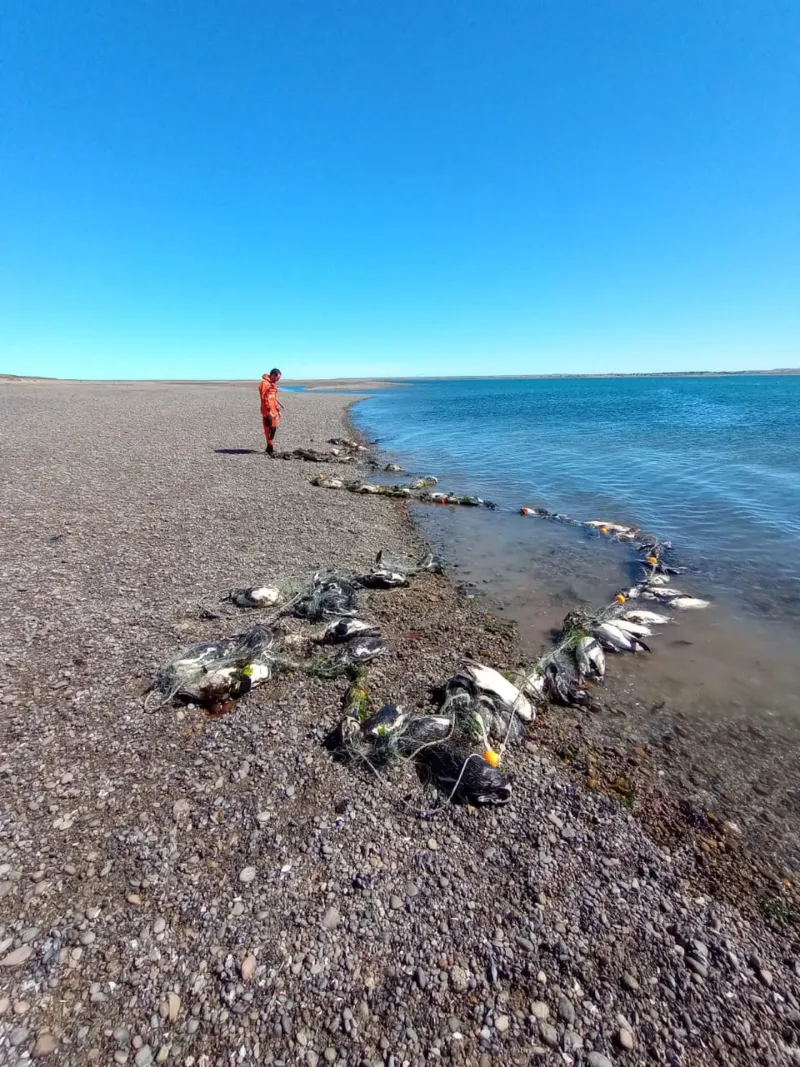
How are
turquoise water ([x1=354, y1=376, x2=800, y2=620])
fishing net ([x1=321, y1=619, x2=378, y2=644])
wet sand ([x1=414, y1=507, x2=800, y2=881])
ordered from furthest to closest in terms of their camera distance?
turquoise water ([x1=354, y1=376, x2=800, y2=620]) < fishing net ([x1=321, y1=619, x2=378, y2=644]) < wet sand ([x1=414, y1=507, x2=800, y2=881])

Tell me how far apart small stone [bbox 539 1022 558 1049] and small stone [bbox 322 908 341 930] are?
1.26m

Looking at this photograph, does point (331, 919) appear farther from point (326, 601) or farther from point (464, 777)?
point (326, 601)

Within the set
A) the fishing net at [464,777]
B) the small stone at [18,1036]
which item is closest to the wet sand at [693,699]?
the fishing net at [464,777]

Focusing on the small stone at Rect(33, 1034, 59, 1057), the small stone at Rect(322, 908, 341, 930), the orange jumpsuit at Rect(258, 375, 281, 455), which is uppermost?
the orange jumpsuit at Rect(258, 375, 281, 455)

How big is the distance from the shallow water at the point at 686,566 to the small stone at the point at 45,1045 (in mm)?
4942

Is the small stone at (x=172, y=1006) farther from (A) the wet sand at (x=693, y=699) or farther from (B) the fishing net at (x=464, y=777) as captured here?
(A) the wet sand at (x=693, y=699)

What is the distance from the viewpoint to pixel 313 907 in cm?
301

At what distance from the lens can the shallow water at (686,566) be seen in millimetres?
4988

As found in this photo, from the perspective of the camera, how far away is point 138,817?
3533 mm

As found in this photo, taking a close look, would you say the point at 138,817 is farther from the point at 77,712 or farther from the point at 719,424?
the point at 719,424

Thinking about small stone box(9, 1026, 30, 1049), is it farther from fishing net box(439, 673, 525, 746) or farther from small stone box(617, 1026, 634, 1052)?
fishing net box(439, 673, 525, 746)

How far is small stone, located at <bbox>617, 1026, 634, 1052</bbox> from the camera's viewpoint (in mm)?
2432

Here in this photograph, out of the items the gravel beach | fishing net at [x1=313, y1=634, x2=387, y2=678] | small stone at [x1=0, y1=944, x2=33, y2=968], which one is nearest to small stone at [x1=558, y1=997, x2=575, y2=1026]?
the gravel beach

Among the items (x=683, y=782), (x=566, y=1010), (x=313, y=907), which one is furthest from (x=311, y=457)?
(x=566, y=1010)
